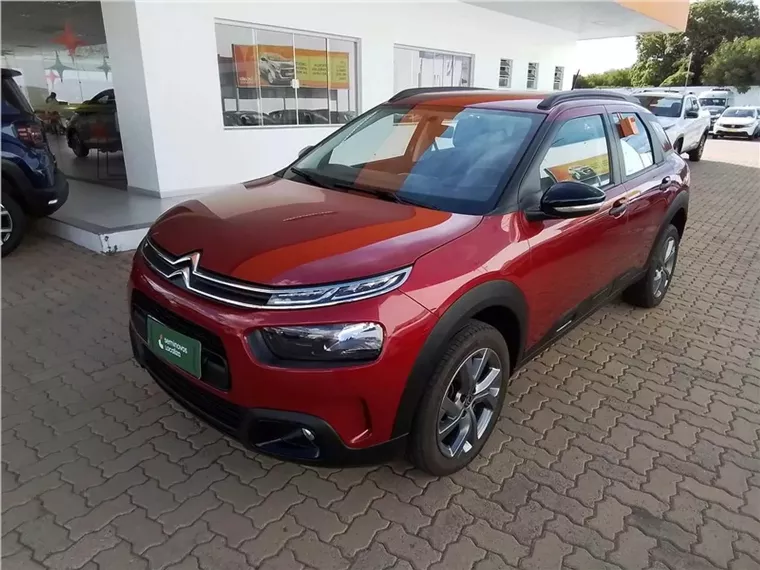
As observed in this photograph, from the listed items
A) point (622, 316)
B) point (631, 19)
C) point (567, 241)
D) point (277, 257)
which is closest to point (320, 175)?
point (277, 257)

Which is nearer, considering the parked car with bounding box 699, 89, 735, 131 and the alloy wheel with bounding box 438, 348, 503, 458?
the alloy wheel with bounding box 438, 348, 503, 458

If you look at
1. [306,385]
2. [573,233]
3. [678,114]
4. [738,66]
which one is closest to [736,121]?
[678,114]

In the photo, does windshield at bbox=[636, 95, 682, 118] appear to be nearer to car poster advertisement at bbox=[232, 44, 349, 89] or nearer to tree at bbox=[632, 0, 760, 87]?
car poster advertisement at bbox=[232, 44, 349, 89]

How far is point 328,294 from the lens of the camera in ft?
6.74

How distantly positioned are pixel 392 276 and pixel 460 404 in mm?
797

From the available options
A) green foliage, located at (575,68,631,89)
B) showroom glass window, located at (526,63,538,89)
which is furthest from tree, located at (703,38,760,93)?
showroom glass window, located at (526,63,538,89)

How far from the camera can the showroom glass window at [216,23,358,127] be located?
7809 mm

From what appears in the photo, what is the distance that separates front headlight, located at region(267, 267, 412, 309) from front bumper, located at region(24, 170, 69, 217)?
4.65 metres

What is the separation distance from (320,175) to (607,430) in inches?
86.5

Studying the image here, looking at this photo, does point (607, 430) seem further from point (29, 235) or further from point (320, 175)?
point (29, 235)

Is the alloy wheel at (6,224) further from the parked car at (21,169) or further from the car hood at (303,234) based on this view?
the car hood at (303,234)

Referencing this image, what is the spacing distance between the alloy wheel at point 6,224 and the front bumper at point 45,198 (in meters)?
0.22

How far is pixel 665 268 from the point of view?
4719mm

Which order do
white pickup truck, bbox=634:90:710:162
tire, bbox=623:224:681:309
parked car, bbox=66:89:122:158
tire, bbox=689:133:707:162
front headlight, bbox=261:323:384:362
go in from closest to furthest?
front headlight, bbox=261:323:384:362 → tire, bbox=623:224:681:309 → parked car, bbox=66:89:122:158 → white pickup truck, bbox=634:90:710:162 → tire, bbox=689:133:707:162
